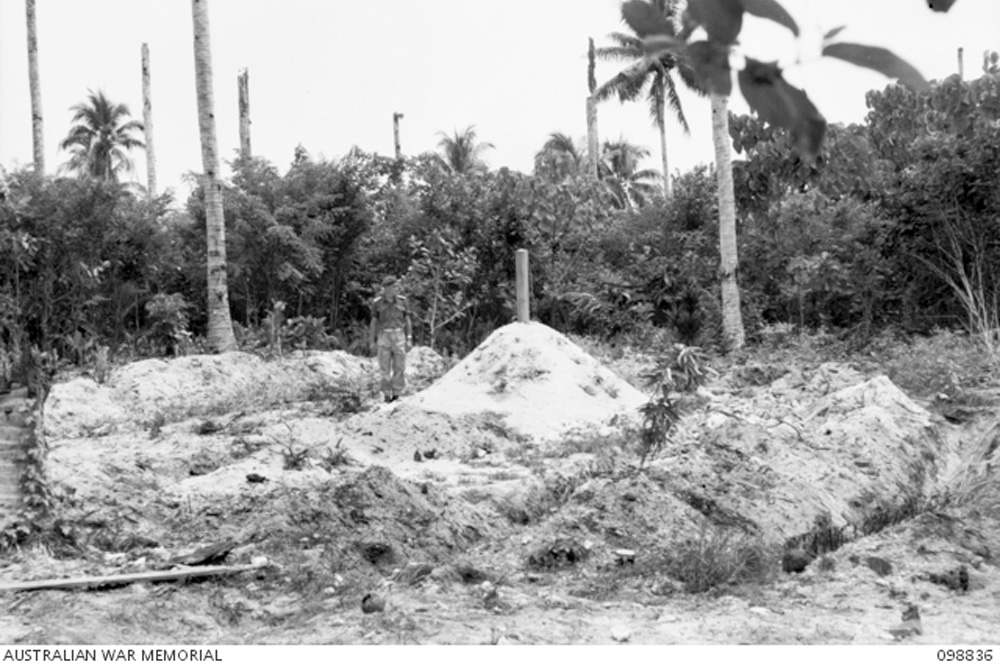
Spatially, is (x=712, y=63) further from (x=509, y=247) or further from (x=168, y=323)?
(x=509, y=247)

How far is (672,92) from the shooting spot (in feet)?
79.0

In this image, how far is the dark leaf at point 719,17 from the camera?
0.69 metres

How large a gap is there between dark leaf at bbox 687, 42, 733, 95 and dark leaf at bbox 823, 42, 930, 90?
77 mm

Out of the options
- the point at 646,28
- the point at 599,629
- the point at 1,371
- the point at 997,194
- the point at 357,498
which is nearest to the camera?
the point at 646,28

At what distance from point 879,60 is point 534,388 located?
8.86 m

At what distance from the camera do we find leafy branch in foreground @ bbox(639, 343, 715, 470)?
5.41 m

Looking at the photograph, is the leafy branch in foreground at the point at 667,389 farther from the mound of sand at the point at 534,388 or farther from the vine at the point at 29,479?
the vine at the point at 29,479

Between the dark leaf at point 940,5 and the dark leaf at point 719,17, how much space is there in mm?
204

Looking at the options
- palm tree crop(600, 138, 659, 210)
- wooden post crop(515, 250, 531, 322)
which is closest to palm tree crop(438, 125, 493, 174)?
palm tree crop(600, 138, 659, 210)

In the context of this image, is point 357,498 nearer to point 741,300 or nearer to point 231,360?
point 231,360

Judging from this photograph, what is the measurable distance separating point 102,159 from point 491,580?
1112 inches

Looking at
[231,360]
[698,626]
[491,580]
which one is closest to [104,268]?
[231,360]

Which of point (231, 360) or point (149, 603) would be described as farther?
point (231, 360)

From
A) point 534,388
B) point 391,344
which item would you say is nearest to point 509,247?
point 391,344
